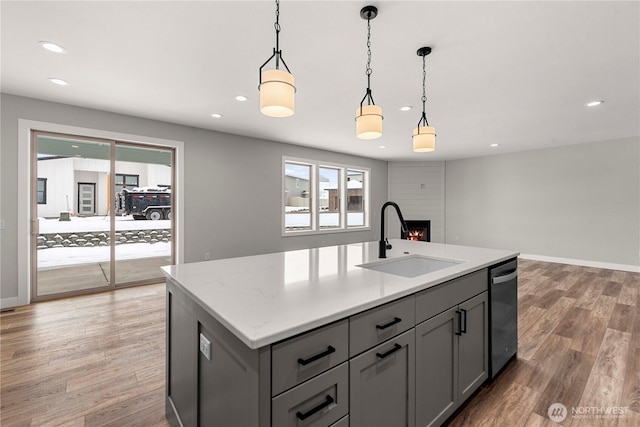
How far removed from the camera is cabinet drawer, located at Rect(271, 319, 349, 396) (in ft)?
2.88

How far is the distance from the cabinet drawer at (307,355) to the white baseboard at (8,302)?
4.44 metres

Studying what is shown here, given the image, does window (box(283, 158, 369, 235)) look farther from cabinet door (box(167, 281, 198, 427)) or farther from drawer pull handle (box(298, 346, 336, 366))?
drawer pull handle (box(298, 346, 336, 366))

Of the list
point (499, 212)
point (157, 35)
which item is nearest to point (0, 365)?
point (157, 35)

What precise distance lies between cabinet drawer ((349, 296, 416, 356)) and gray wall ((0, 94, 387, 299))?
4.17m

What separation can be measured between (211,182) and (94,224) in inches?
69.0

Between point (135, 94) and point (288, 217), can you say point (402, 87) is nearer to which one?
point (135, 94)

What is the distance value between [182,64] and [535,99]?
158 inches

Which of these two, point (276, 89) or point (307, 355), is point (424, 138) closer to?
point (276, 89)

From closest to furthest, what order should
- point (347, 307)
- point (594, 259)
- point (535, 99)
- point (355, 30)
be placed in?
point (347, 307) → point (355, 30) → point (535, 99) → point (594, 259)

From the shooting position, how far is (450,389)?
160cm

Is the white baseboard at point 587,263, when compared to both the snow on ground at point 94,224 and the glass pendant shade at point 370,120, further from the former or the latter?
the snow on ground at point 94,224

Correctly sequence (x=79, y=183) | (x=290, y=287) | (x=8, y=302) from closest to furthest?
(x=290, y=287), (x=8, y=302), (x=79, y=183)

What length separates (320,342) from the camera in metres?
0.97

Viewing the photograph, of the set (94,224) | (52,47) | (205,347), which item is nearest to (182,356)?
(205,347)
